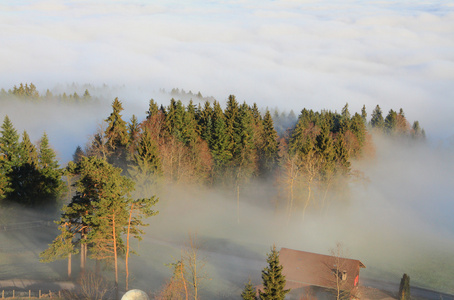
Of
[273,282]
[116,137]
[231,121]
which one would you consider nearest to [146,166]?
[116,137]

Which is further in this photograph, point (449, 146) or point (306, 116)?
point (449, 146)

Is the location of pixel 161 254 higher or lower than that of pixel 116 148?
lower


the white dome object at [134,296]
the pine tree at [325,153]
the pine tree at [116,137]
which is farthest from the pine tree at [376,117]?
the white dome object at [134,296]

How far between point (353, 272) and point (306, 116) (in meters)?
90.8


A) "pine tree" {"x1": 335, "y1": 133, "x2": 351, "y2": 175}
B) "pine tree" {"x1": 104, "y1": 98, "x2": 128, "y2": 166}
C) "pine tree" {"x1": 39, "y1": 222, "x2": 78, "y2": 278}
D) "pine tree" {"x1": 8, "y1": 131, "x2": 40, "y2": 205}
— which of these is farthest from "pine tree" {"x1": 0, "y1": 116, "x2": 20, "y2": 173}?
"pine tree" {"x1": 335, "y1": 133, "x2": 351, "y2": 175}

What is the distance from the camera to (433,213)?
9706 centimetres

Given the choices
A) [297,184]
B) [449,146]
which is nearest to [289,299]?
[297,184]

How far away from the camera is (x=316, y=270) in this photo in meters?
48.5

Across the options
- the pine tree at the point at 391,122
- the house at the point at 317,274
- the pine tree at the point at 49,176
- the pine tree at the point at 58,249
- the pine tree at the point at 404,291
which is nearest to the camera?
the pine tree at the point at 58,249

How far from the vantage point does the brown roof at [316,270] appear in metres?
46.9

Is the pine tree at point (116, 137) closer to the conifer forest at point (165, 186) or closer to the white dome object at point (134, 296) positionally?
the conifer forest at point (165, 186)

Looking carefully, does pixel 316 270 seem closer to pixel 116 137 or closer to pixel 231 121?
pixel 116 137

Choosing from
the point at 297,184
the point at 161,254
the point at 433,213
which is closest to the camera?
the point at 161,254

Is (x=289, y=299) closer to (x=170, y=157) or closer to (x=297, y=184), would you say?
(x=297, y=184)
